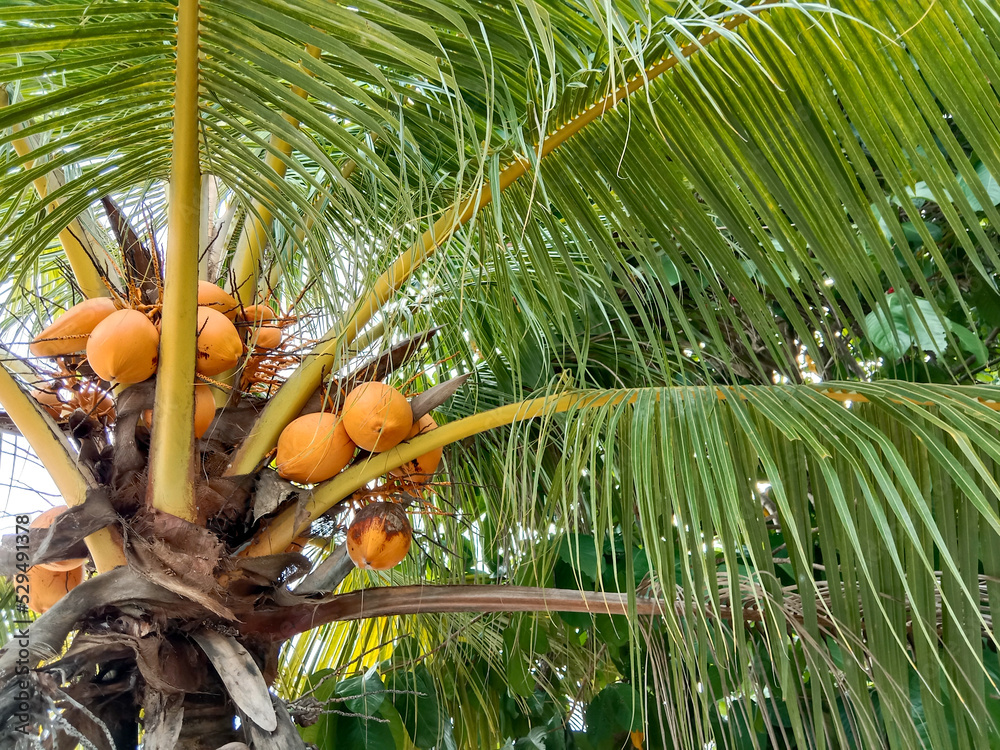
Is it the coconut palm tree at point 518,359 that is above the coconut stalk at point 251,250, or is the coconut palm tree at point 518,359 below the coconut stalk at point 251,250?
below

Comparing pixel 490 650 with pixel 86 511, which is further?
pixel 490 650

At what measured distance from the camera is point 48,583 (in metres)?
1.15

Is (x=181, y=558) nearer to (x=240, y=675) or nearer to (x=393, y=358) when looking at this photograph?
(x=240, y=675)

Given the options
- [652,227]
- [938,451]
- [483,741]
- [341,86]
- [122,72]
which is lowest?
[483,741]

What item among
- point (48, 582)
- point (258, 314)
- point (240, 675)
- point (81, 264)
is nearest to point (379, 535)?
point (240, 675)

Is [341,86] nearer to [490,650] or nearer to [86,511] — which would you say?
[86,511]

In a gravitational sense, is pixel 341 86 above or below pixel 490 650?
above

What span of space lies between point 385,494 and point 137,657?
0.37m

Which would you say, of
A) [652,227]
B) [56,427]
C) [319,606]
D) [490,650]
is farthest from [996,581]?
[56,427]

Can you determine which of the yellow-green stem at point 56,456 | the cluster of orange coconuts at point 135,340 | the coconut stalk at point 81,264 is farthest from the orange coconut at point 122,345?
the coconut stalk at point 81,264

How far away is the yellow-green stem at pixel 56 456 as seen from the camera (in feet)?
3.36

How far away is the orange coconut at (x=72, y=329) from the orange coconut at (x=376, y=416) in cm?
36

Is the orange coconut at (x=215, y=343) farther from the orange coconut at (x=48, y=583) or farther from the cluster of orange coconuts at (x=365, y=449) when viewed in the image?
the orange coconut at (x=48, y=583)

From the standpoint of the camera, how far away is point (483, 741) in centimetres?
173
